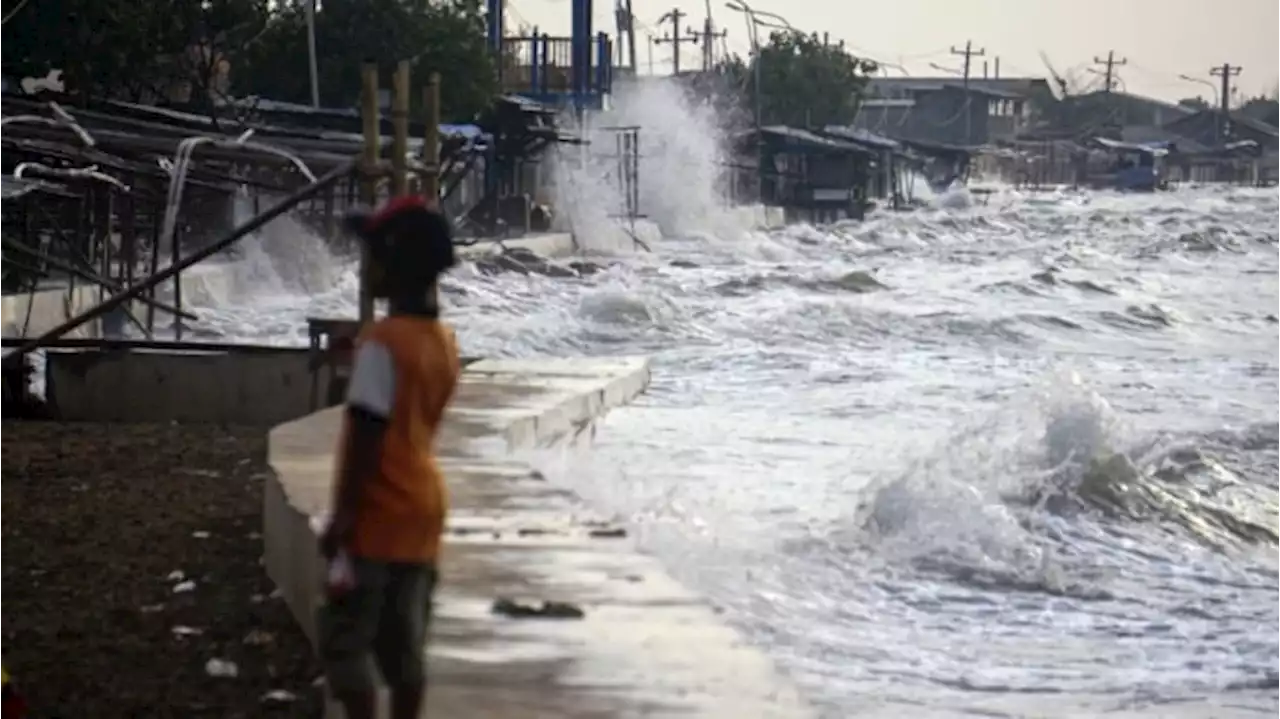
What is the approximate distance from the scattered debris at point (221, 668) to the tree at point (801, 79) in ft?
236

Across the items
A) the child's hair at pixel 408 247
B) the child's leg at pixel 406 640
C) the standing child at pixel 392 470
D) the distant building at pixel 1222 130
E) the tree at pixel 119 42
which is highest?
the tree at pixel 119 42

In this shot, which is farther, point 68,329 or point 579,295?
point 579,295

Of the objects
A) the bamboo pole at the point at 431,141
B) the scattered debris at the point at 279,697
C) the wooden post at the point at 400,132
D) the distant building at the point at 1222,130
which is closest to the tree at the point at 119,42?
the bamboo pole at the point at 431,141

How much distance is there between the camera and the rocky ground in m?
6.73

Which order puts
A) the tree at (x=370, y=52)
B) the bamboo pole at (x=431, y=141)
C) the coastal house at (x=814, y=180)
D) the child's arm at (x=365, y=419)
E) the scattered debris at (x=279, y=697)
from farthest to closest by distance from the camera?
the coastal house at (x=814, y=180) → the tree at (x=370, y=52) → the bamboo pole at (x=431, y=141) → the scattered debris at (x=279, y=697) → the child's arm at (x=365, y=419)

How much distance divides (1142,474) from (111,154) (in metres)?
7.42

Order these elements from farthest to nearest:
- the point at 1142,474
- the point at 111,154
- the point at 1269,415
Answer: the point at 1269,415
the point at 111,154
the point at 1142,474

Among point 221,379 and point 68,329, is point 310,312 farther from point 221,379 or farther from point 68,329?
point 68,329

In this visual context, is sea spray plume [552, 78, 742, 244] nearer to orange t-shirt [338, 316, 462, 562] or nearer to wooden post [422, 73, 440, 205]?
wooden post [422, 73, 440, 205]

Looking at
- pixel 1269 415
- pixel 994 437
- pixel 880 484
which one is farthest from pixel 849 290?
pixel 880 484

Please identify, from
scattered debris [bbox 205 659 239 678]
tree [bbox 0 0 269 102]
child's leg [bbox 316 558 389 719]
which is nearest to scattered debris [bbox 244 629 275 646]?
scattered debris [bbox 205 659 239 678]

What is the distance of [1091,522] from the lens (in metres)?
13.4

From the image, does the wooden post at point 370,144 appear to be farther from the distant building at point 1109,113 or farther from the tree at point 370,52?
the distant building at point 1109,113

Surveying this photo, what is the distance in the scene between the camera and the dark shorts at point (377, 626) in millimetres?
4820
